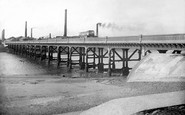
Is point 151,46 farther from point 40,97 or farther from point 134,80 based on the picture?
point 40,97

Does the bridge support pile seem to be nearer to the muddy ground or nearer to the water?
the water

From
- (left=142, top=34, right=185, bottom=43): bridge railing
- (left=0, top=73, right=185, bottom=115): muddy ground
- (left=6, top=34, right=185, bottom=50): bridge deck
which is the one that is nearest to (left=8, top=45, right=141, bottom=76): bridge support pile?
(left=6, top=34, right=185, bottom=50): bridge deck

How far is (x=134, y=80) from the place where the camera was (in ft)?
65.9

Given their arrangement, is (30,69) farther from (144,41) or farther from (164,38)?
(164,38)

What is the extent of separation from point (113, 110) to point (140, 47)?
14.1 meters

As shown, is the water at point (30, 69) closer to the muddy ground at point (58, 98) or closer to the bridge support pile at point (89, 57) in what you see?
the bridge support pile at point (89, 57)

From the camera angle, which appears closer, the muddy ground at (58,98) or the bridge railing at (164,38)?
the muddy ground at (58,98)

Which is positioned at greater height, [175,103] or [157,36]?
[157,36]

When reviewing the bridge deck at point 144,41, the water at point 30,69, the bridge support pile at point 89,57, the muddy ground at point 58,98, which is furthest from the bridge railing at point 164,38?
the water at point 30,69

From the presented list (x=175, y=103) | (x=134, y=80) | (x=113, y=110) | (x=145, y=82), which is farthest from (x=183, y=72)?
(x=113, y=110)

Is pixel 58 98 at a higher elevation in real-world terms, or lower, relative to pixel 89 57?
lower

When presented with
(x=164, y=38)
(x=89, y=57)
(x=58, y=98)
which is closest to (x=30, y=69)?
(x=89, y=57)

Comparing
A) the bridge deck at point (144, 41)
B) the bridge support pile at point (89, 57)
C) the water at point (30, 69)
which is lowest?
the water at point (30, 69)

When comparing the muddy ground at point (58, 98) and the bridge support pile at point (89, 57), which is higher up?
the bridge support pile at point (89, 57)
